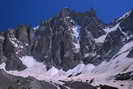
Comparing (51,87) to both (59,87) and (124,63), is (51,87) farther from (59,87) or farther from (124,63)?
(124,63)

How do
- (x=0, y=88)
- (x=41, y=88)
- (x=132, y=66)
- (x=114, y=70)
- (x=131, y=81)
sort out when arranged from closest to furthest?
1. (x=0, y=88)
2. (x=131, y=81)
3. (x=41, y=88)
4. (x=132, y=66)
5. (x=114, y=70)

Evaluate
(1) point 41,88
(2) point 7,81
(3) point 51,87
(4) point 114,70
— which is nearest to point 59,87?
(3) point 51,87

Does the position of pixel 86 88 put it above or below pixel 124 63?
below

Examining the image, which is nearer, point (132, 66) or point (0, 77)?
point (0, 77)

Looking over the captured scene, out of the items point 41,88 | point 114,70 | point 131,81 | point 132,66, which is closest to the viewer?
point 131,81

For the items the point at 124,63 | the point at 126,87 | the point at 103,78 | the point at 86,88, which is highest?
the point at 124,63

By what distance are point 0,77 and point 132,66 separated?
80342 mm

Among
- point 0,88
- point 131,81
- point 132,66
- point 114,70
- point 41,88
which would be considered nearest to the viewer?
point 0,88

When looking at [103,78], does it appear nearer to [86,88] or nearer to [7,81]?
[86,88]

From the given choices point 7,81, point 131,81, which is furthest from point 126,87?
point 7,81

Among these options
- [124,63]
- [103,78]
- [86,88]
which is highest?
[124,63]

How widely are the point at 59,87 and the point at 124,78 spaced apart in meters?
39.3

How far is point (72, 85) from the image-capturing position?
174 meters

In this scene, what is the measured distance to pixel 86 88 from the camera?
6029 inches
